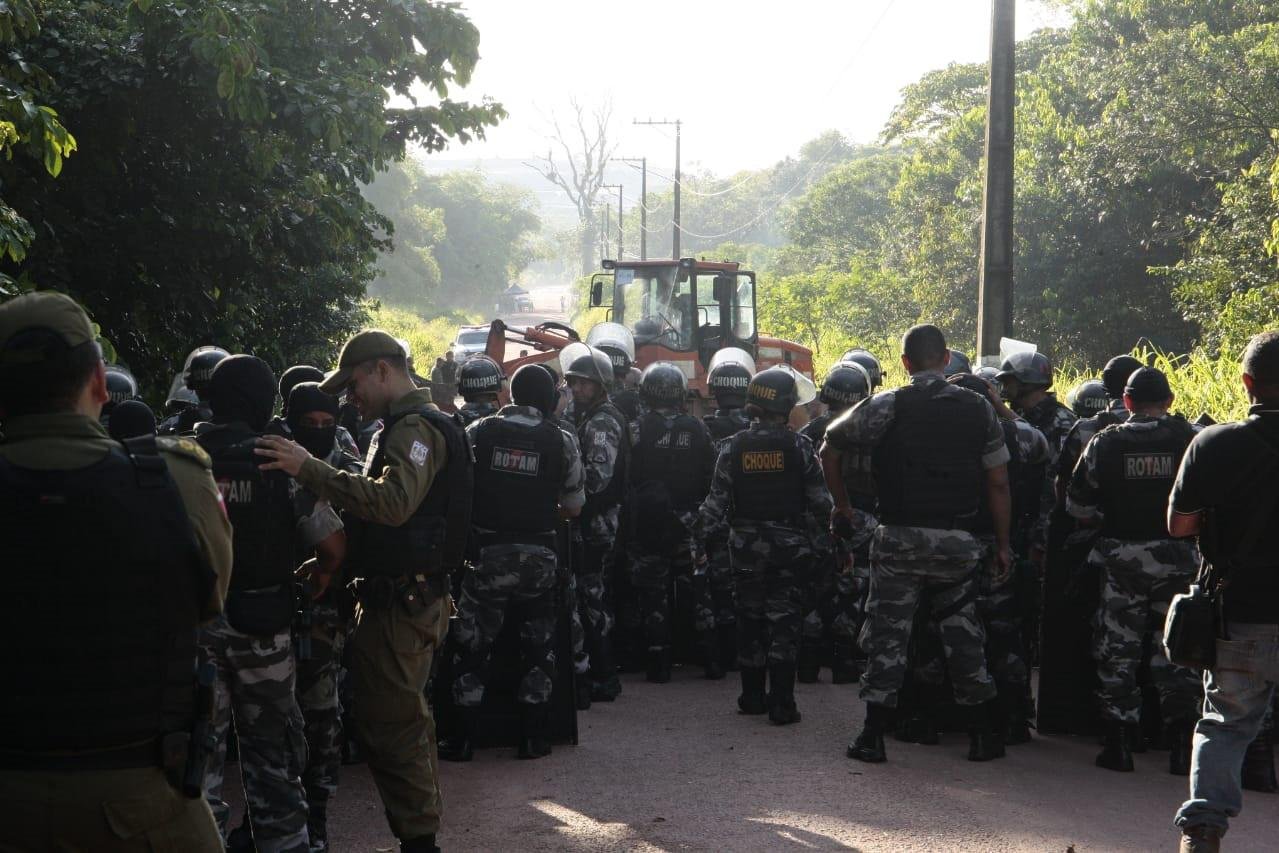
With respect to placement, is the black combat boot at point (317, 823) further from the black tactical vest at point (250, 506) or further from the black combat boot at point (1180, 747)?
Result: the black combat boot at point (1180, 747)

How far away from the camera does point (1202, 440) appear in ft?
15.6

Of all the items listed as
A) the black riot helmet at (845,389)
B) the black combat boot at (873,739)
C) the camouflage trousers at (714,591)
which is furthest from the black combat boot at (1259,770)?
the camouflage trousers at (714,591)

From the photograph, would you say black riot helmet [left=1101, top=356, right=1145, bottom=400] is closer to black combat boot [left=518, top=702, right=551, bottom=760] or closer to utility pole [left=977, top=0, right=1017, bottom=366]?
black combat boot [left=518, top=702, right=551, bottom=760]

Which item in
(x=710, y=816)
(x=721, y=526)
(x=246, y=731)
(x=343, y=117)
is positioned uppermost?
(x=343, y=117)

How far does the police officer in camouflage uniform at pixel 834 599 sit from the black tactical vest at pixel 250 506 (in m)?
4.41

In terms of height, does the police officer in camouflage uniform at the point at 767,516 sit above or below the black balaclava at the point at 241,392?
below

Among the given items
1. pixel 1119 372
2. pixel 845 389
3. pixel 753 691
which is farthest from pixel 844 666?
pixel 1119 372

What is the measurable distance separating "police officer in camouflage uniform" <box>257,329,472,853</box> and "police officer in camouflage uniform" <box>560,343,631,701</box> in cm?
316

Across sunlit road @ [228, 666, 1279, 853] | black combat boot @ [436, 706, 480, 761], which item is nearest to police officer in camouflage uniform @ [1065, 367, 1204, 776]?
sunlit road @ [228, 666, 1279, 853]

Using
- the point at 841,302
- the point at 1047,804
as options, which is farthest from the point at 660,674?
the point at 841,302

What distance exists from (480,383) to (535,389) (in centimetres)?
47

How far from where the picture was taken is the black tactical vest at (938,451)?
6520mm

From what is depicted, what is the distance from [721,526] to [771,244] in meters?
108

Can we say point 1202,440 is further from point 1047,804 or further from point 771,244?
point 771,244
